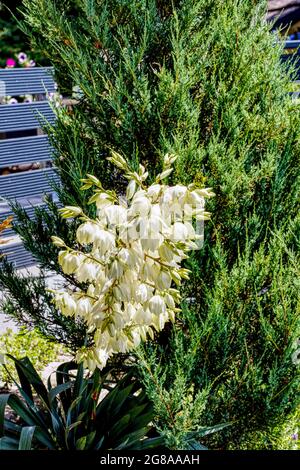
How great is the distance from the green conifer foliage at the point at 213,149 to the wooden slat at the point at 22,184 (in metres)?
3.45

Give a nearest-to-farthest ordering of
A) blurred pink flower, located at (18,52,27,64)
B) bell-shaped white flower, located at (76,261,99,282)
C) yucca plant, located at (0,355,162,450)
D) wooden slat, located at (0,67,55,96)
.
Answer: bell-shaped white flower, located at (76,261,99,282)
yucca plant, located at (0,355,162,450)
wooden slat, located at (0,67,55,96)
blurred pink flower, located at (18,52,27,64)

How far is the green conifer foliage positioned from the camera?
10.5 ft

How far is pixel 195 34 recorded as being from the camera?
138 inches

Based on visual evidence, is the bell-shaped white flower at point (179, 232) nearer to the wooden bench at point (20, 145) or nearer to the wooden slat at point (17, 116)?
the wooden bench at point (20, 145)

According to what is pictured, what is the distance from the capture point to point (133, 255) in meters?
2.42

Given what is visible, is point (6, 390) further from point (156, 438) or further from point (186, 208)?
point (186, 208)

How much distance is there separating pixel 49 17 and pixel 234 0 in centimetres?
110

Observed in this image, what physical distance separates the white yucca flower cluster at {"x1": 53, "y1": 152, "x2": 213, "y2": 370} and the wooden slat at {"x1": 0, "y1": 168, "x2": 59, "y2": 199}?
14.5 feet

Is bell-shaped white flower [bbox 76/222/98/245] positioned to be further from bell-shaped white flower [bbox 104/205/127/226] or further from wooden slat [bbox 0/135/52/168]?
wooden slat [bbox 0/135/52/168]

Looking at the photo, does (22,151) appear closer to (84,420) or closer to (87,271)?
(84,420)

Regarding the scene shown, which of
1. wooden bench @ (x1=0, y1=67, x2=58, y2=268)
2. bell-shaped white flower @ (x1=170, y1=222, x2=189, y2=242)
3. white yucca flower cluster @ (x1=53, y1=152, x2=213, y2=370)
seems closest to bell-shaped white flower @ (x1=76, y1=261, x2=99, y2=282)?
white yucca flower cluster @ (x1=53, y1=152, x2=213, y2=370)

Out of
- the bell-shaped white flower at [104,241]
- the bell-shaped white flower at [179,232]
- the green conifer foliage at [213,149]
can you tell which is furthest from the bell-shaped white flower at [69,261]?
the green conifer foliage at [213,149]

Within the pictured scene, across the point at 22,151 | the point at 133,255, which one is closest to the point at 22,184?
the point at 22,151
